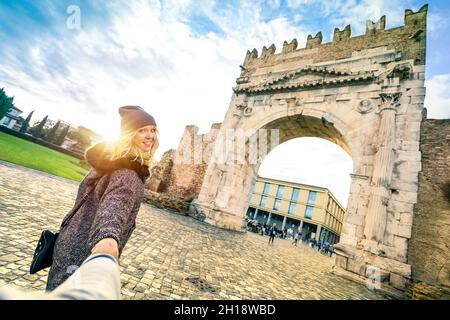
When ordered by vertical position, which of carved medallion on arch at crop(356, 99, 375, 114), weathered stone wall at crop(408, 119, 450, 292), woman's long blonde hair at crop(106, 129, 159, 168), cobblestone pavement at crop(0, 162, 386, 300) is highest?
carved medallion on arch at crop(356, 99, 375, 114)

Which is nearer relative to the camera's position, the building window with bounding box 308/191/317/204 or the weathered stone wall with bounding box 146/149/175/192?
the weathered stone wall with bounding box 146/149/175/192

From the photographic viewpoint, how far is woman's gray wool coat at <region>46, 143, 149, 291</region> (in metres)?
1.20

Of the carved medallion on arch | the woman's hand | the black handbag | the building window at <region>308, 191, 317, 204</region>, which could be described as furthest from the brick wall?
the building window at <region>308, 191, 317, 204</region>

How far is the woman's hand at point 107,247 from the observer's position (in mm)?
939

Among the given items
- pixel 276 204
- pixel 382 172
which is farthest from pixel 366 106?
pixel 276 204

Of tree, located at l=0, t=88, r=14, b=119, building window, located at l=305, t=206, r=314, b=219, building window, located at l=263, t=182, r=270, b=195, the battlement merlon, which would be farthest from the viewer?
building window, located at l=263, t=182, r=270, b=195

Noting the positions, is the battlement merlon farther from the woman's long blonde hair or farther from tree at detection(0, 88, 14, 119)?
tree at detection(0, 88, 14, 119)

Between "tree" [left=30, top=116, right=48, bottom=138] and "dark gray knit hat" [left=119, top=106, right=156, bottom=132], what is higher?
"tree" [left=30, top=116, right=48, bottom=138]

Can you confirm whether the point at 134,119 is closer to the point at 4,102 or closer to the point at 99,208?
the point at 99,208

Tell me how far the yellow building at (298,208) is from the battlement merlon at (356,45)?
2924 cm

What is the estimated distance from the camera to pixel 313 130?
1307 cm

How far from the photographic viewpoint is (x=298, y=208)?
4103 centimetres

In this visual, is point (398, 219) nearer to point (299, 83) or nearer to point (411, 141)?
point (411, 141)
